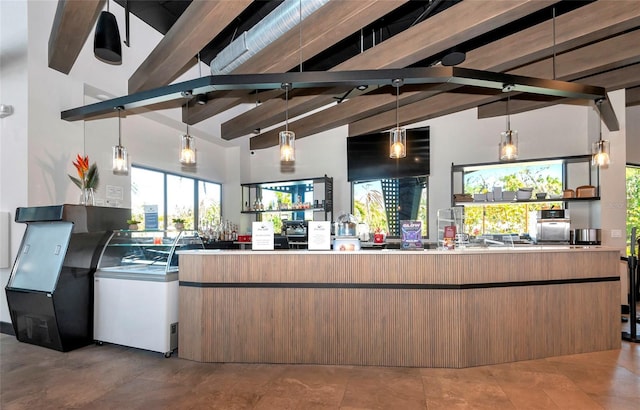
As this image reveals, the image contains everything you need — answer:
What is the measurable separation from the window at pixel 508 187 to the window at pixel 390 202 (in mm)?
841

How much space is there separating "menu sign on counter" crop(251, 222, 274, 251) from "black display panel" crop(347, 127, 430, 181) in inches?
155

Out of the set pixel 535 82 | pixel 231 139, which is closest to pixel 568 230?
pixel 535 82

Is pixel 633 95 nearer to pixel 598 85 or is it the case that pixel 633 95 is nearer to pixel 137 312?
pixel 598 85

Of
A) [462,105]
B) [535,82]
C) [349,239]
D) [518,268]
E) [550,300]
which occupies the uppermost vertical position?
[462,105]

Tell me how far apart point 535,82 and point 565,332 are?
2.48m

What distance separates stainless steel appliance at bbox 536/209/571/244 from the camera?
5.30 metres

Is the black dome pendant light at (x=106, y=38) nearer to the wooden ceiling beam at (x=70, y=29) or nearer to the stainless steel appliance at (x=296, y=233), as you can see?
the wooden ceiling beam at (x=70, y=29)

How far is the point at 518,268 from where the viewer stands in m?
3.24

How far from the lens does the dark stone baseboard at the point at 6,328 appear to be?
399 centimetres

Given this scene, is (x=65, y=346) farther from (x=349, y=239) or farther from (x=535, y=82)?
(x=535, y=82)

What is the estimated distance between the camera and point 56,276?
3.47 meters

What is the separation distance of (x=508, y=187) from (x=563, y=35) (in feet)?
10.3

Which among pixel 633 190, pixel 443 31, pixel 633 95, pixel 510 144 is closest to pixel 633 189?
pixel 633 190

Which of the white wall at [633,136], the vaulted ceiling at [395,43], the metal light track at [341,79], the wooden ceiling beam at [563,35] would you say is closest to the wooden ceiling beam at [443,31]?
the vaulted ceiling at [395,43]
